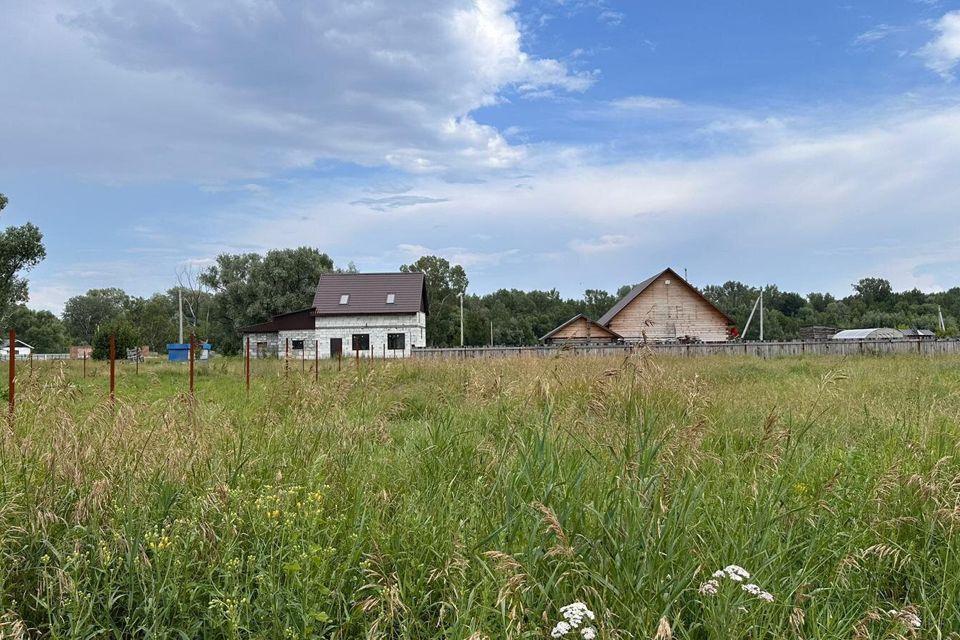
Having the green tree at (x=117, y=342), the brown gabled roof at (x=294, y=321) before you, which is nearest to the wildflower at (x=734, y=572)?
the brown gabled roof at (x=294, y=321)

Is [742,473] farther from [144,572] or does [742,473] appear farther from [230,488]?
[144,572]

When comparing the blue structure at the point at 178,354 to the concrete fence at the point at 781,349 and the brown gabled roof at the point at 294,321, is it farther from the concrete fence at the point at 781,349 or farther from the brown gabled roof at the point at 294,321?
the concrete fence at the point at 781,349

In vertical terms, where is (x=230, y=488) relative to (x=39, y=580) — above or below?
above

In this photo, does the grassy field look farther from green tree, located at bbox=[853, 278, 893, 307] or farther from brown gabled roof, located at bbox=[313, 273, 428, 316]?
green tree, located at bbox=[853, 278, 893, 307]

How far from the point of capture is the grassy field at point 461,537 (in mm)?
2301

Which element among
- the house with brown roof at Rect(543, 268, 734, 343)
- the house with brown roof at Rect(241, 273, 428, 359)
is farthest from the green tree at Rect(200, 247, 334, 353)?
the house with brown roof at Rect(543, 268, 734, 343)

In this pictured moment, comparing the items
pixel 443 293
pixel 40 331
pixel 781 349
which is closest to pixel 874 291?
pixel 443 293

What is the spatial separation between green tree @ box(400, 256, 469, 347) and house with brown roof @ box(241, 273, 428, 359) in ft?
85.1

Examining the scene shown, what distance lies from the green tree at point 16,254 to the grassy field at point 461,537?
43047 millimetres

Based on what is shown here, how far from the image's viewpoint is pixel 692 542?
2549mm

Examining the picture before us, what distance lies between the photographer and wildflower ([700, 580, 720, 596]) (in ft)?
6.90

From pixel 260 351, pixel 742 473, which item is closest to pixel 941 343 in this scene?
pixel 742 473

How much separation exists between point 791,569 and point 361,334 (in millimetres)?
38663

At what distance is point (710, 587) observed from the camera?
6.97 feet
